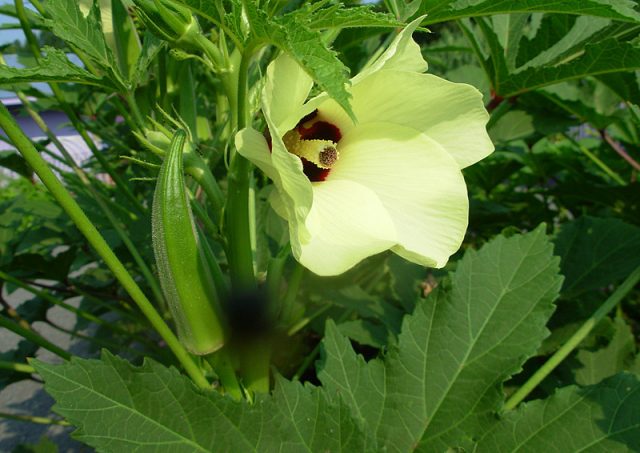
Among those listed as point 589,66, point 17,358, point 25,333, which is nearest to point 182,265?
point 25,333

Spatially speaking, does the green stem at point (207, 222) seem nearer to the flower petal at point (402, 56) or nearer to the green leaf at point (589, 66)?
the flower petal at point (402, 56)

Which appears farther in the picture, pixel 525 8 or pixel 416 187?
pixel 525 8

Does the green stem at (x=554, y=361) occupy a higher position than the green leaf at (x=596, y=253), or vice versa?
the green stem at (x=554, y=361)

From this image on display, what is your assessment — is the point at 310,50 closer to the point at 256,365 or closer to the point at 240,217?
the point at 240,217

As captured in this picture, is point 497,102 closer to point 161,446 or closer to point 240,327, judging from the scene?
point 240,327

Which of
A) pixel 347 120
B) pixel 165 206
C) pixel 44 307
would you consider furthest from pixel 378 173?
pixel 44 307

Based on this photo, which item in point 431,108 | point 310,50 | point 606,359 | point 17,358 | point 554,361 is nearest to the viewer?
point 310,50

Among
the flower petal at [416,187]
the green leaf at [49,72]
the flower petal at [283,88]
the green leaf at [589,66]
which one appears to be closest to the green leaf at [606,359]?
the green leaf at [589,66]
